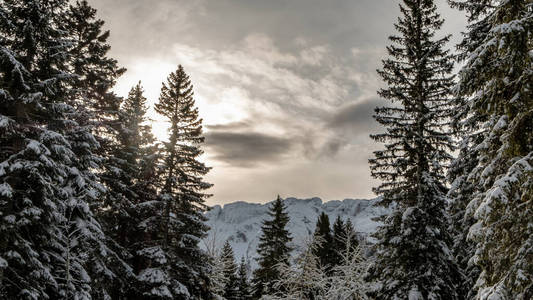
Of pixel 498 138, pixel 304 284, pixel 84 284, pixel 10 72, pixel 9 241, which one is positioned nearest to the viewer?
pixel 498 138

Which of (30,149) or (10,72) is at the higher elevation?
(10,72)

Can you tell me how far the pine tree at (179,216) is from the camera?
60.5 feet

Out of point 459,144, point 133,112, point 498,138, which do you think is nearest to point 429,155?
point 459,144

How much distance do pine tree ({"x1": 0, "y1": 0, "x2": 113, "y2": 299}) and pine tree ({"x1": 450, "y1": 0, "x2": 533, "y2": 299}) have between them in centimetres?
1235

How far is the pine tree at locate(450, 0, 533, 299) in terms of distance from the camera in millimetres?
7531

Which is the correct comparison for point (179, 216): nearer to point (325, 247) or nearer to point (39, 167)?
point (39, 167)

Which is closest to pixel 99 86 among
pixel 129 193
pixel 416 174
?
pixel 129 193

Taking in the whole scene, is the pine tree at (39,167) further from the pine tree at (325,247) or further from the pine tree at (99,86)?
the pine tree at (325,247)

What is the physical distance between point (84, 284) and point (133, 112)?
13.8m

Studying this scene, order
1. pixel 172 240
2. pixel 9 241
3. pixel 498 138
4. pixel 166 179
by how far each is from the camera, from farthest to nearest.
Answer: pixel 172 240 → pixel 166 179 → pixel 9 241 → pixel 498 138

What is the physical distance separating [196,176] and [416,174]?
40.3 ft

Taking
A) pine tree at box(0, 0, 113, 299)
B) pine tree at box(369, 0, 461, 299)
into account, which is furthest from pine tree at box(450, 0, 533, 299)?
pine tree at box(0, 0, 113, 299)

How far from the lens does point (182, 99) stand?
74.5 ft

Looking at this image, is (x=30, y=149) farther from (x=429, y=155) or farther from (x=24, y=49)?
(x=429, y=155)
